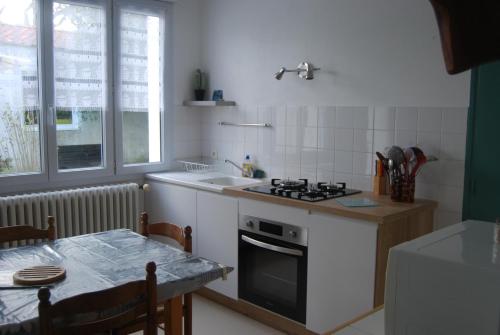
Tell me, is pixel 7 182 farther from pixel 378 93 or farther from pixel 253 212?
pixel 378 93

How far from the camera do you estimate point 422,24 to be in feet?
9.43

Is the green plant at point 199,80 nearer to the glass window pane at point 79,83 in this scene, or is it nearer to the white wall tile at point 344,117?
the glass window pane at point 79,83

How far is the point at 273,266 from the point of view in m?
3.11

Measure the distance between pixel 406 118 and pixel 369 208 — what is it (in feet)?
2.31

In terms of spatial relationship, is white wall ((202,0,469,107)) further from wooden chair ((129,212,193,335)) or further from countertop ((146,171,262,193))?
wooden chair ((129,212,193,335))

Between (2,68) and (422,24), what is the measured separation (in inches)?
111

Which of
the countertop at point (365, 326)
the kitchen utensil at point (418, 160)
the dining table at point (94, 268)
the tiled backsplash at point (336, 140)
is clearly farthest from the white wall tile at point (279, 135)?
the countertop at point (365, 326)

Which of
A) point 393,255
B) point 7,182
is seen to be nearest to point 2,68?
point 7,182

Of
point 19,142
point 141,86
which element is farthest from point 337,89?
point 19,142

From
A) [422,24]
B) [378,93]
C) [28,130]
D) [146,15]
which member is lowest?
[28,130]

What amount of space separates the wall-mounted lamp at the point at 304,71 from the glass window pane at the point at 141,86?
3.95 ft

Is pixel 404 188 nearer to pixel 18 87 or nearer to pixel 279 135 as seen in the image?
pixel 279 135

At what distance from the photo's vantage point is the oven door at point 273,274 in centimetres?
295

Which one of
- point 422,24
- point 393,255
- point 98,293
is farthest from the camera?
point 422,24
